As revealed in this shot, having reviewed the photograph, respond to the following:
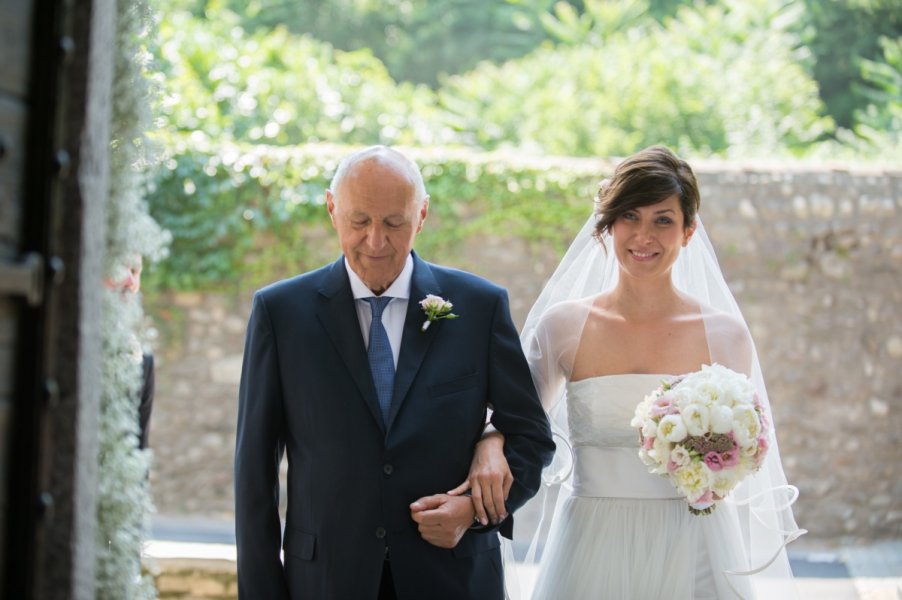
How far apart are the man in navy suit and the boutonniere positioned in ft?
0.08

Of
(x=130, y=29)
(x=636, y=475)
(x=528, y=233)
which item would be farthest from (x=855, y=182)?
(x=130, y=29)

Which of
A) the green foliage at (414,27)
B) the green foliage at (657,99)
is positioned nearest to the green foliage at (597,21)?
the green foliage at (657,99)

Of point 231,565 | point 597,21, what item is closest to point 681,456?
point 231,565

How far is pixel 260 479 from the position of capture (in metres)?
3.28

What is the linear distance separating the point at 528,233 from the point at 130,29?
6.80 meters

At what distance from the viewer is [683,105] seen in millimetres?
14367

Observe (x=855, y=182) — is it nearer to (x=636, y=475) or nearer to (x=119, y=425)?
(x=636, y=475)

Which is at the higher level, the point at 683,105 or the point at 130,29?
the point at 683,105

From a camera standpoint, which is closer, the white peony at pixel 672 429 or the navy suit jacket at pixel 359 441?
the navy suit jacket at pixel 359 441

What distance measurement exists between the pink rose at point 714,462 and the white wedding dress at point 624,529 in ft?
1.24

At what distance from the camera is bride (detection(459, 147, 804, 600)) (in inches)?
149

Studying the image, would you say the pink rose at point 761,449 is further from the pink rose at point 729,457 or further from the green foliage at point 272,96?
the green foliage at point 272,96

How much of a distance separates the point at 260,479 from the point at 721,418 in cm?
140

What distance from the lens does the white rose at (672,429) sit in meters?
3.46
